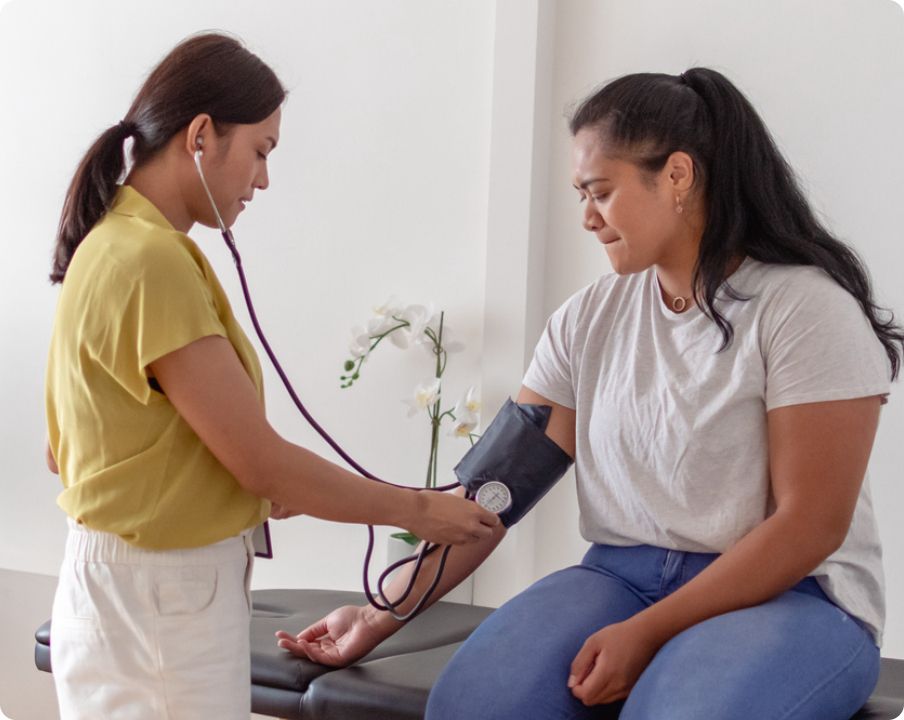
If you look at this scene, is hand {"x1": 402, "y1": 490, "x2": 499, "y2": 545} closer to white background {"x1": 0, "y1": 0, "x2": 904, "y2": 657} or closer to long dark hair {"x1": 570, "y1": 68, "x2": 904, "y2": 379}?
long dark hair {"x1": 570, "y1": 68, "x2": 904, "y2": 379}

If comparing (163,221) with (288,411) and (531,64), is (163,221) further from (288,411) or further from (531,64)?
(288,411)

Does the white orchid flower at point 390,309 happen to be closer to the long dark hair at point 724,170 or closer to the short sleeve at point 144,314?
the long dark hair at point 724,170

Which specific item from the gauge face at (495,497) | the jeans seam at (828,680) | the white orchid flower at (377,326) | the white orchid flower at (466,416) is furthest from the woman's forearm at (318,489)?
the white orchid flower at (377,326)

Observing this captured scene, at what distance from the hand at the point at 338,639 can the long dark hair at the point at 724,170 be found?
72cm

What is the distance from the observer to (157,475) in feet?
4.46

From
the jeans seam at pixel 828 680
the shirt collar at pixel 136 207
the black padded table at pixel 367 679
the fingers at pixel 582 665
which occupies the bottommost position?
the black padded table at pixel 367 679

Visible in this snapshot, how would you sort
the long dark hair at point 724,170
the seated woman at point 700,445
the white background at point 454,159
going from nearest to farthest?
1. the seated woman at point 700,445
2. the long dark hair at point 724,170
3. the white background at point 454,159

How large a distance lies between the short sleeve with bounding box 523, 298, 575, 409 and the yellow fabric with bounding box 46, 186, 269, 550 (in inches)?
21.3

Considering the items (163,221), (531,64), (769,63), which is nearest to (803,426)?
(163,221)

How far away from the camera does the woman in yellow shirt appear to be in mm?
1326

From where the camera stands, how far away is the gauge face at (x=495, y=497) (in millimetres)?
1684

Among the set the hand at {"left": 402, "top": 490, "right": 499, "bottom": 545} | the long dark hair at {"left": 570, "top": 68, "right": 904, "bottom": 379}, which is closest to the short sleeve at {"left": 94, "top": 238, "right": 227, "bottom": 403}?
the hand at {"left": 402, "top": 490, "right": 499, "bottom": 545}

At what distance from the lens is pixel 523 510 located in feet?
5.63

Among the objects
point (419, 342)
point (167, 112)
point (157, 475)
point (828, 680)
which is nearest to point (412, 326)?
point (419, 342)
